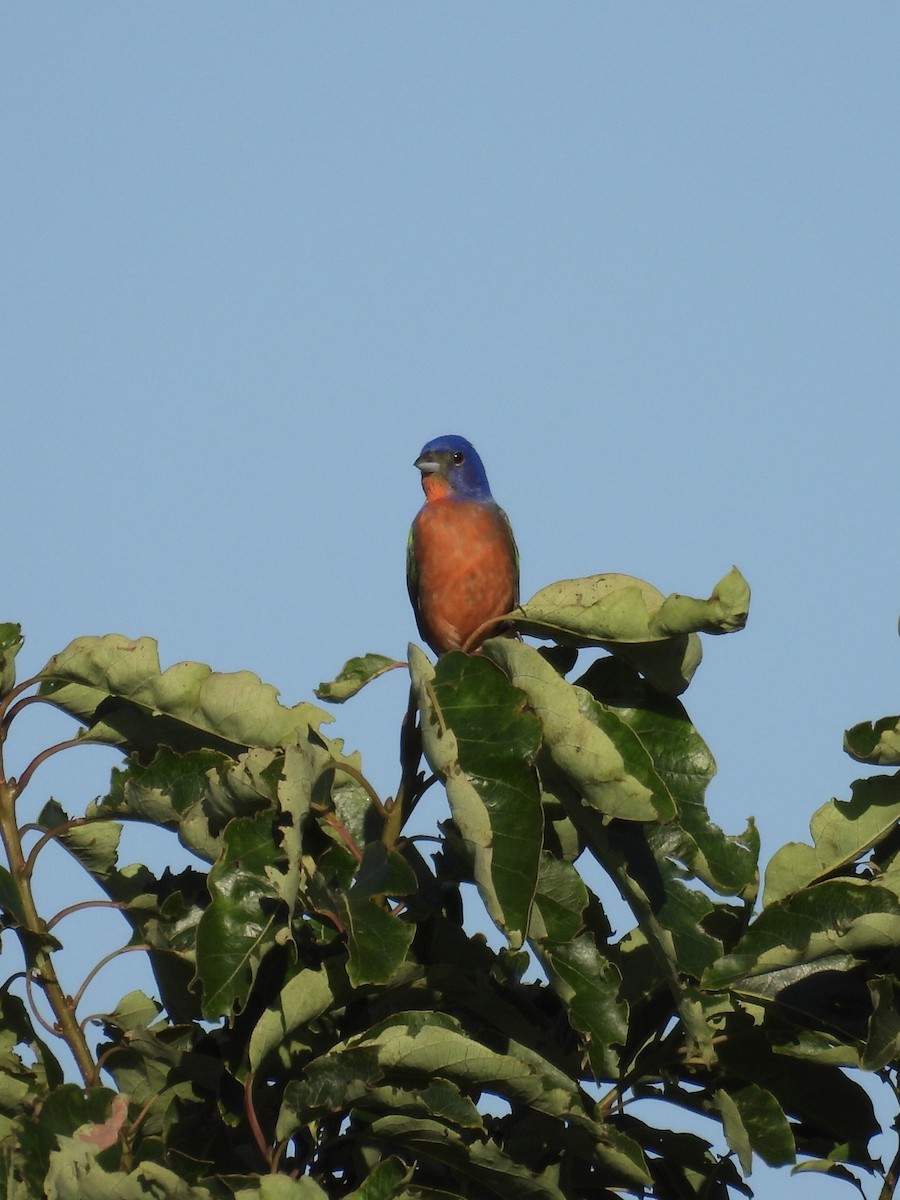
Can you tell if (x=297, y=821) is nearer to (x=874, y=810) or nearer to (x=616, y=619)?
(x=616, y=619)

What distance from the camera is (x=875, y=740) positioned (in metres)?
3.43

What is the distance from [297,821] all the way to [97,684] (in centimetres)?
85

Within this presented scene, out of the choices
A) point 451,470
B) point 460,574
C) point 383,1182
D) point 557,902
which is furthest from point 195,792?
point 451,470

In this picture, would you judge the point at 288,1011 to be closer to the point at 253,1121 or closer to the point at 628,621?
the point at 253,1121

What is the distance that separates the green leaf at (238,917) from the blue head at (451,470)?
4.15m

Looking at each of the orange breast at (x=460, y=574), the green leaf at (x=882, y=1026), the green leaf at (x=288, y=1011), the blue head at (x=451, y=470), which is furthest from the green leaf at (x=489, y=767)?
the blue head at (x=451, y=470)

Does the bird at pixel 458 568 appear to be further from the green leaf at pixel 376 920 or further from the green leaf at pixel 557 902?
the green leaf at pixel 376 920

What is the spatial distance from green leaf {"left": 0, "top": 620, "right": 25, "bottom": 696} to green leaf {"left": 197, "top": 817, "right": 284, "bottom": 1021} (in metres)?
0.88

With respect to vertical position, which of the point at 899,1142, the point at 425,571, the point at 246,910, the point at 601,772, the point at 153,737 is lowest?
the point at 899,1142

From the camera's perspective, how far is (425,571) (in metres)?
6.69

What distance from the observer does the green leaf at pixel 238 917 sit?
324 centimetres

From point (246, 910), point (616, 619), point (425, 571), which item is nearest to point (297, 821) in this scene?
point (246, 910)

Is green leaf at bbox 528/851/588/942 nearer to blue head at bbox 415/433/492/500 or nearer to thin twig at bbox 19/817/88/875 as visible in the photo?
thin twig at bbox 19/817/88/875

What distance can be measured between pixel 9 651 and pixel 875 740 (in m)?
2.10
